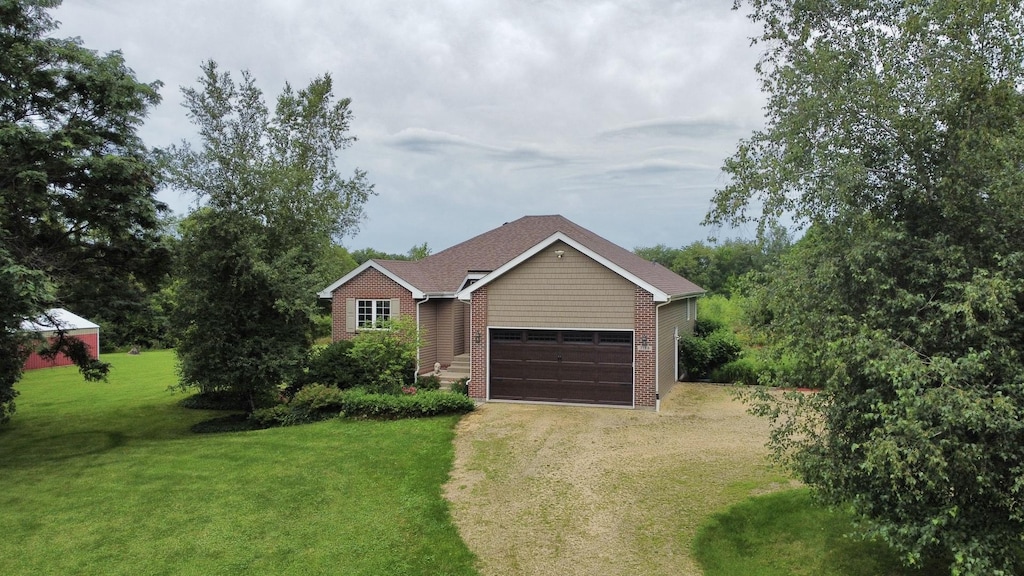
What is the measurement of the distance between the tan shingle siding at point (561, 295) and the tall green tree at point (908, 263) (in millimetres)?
8789

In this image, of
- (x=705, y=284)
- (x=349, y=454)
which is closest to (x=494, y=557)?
(x=349, y=454)

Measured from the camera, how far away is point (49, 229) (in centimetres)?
1453

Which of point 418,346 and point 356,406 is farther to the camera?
point 418,346

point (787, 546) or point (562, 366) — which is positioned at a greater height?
point (562, 366)

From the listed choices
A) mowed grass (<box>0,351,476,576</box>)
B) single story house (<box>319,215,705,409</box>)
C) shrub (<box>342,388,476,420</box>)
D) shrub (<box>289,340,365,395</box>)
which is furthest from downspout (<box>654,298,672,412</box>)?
shrub (<box>289,340,365,395</box>)

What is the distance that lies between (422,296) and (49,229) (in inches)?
401

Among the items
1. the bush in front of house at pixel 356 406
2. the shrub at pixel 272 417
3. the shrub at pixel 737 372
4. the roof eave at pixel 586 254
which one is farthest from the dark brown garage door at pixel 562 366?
the shrub at pixel 272 417

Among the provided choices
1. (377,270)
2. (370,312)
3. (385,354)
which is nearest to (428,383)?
(385,354)

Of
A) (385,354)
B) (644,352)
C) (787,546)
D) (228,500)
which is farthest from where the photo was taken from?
(385,354)

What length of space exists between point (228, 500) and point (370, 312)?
10.7 metres

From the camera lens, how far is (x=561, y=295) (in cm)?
1605

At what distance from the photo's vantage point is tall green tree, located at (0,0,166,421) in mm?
12430

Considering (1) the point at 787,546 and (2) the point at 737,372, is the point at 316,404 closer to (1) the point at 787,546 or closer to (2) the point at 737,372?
(1) the point at 787,546

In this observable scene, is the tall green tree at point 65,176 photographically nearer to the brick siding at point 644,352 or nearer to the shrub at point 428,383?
the shrub at point 428,383
